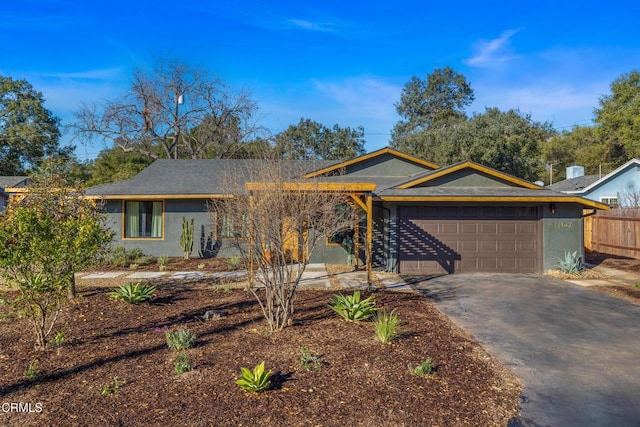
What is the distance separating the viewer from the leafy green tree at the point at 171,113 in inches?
1111

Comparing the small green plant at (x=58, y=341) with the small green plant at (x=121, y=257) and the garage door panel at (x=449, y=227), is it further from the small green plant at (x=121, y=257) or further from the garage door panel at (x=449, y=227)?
the garage door panel at (x=449, y=227)

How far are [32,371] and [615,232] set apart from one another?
61.9 feet

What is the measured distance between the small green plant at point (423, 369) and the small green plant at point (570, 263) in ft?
29.4

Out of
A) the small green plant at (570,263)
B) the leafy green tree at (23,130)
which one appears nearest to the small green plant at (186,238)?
the small green plant at (570,263)

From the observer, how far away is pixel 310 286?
970 centimetres

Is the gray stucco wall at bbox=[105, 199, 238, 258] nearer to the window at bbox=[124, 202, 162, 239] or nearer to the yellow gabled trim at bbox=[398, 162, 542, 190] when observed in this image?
the window at bbox=[124, 202, 162, 239]

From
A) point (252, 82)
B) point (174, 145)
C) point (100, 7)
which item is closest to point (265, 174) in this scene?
point (100, 7)

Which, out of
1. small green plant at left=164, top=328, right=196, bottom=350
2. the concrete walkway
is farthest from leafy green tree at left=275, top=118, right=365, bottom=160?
small green plant at left=164, top=328, right=196, bottom=350

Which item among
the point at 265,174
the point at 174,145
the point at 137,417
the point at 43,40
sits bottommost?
the point at 137,417

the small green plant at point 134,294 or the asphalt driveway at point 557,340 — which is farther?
the small green plant at point 134,294

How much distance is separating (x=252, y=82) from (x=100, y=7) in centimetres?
1592

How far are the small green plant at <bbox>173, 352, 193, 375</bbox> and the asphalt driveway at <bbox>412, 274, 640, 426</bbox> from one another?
327 cm

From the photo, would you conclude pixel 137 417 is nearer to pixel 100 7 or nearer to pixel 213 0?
pixel 213 0

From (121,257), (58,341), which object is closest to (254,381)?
(58,341)
